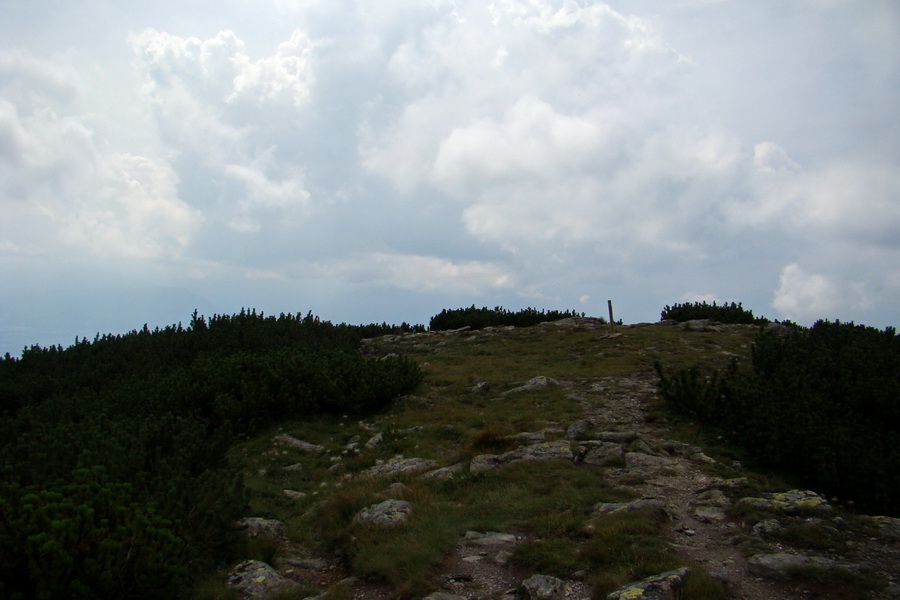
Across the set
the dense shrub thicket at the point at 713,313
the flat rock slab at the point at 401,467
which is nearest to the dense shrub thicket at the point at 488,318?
the dense shrub thicket at the point at 713,313

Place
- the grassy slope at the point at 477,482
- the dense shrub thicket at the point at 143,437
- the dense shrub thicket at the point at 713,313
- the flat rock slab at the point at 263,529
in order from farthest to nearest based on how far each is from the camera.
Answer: the dense shrub thicket at the point at 713,313 → the flat rock slab at the point at 263,529 → the grassy slope at the point at 477,482 → the dense shrub thicket at the point at 143,437

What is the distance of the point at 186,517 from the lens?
5629mm

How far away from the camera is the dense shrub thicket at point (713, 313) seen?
69.2ft

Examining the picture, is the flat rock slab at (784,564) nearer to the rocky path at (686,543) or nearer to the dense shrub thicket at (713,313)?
the rocky path at (686,543)

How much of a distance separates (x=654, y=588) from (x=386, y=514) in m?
2.99

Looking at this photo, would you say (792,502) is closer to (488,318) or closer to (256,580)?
(256,580)

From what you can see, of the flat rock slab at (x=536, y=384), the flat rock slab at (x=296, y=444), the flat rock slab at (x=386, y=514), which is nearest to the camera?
the flat rock slab at (x=386, y=514)

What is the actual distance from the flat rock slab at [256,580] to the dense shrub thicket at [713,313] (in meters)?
19.3

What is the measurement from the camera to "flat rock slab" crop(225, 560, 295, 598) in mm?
5191

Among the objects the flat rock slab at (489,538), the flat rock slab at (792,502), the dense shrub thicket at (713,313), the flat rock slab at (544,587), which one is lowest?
the flat rock slab at (544,587)

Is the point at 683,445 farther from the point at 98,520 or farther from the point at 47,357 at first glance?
the point at 47,357

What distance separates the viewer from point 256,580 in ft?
17.5

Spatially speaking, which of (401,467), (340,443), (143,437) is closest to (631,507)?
(401,467)

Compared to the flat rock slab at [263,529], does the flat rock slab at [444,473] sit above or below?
above
